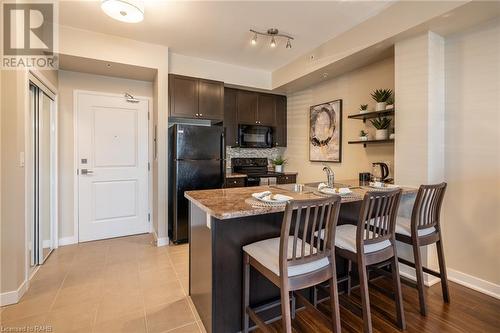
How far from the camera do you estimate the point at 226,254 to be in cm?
166

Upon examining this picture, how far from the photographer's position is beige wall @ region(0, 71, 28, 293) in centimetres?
205

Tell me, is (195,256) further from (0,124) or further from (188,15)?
(188,15)

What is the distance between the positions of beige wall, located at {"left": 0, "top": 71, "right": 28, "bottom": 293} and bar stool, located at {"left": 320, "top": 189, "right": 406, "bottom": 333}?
256cm

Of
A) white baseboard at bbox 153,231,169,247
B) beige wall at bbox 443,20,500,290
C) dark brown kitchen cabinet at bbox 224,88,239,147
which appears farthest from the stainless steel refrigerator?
beige wall at bbox 443,20,500,290

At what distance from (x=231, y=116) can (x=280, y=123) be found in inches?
40.6

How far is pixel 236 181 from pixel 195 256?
210 cm

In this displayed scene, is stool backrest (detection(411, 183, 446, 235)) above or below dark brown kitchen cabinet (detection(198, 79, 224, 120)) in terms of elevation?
below

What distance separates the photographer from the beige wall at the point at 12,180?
205 cm

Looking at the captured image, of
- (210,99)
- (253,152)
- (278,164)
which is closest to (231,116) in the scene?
(210,99)

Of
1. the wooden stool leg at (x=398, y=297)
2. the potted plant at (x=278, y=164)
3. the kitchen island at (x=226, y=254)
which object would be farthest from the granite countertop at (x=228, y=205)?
the potted plant at (x=278, y=164)

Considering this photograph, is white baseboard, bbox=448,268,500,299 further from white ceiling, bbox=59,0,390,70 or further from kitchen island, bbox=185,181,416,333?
white ceiling, bbox=59,0,390,70

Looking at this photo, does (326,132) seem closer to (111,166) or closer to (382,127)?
(382,127)

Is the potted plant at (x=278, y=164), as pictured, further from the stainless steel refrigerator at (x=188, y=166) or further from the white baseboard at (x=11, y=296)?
the white baseboard at (x=11, y=296)

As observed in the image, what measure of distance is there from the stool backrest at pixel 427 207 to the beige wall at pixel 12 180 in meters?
3.31
